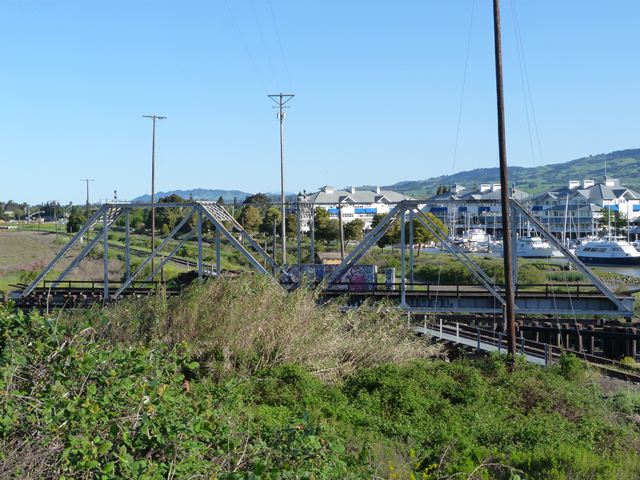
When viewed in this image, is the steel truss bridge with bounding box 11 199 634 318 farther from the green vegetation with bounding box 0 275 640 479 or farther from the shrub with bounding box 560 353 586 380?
the shrub with bounding box 560 353 586 380

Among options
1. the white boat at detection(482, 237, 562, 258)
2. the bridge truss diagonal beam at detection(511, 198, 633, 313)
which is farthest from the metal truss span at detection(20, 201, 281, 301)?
the white boat at detection(482, 237, 562, 258)

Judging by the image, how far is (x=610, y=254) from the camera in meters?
96.9

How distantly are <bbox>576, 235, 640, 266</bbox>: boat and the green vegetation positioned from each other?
77491 mm

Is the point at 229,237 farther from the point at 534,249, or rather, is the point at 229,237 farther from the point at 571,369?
the point at 534,249

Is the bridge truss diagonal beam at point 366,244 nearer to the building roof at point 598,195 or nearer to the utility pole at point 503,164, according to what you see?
the utility pole at point 503,164

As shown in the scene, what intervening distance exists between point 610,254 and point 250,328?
84830 mm

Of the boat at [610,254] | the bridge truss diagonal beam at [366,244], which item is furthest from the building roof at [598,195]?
the bridge truss diagonal beam at [366,244]

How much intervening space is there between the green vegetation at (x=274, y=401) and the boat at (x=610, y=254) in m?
77.5

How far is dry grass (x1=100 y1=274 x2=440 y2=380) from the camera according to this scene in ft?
62.4

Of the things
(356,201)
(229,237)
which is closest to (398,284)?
(229,237)

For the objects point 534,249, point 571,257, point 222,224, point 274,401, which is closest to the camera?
point 274,401

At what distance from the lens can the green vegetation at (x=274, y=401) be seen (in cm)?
959

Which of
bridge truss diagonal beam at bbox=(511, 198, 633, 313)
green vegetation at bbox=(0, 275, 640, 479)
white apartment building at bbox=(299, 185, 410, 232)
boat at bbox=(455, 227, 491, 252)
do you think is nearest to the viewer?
green vegetation at bbox=(0, 275, 640, 479)

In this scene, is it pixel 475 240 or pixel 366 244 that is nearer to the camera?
pixel 366 244
